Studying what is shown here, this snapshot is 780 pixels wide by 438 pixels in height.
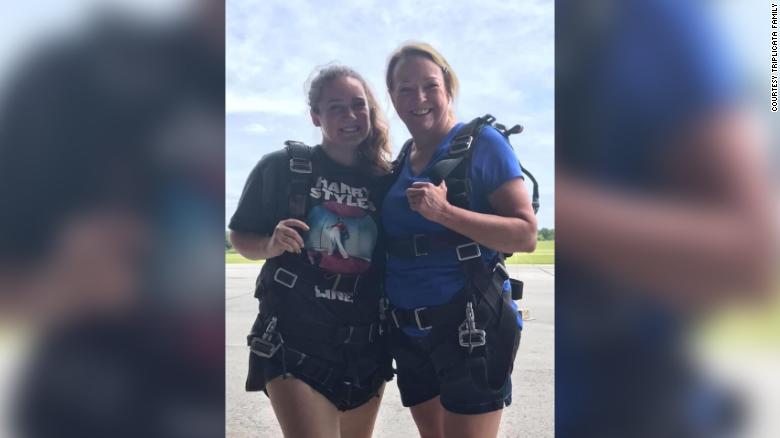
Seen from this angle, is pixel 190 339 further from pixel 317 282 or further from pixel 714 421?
pixel 714 421

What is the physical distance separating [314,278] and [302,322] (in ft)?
0.62

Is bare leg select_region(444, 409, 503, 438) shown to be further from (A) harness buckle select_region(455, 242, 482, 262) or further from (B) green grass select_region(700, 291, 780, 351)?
(B) green grass select_region(700, 291, 780, 351)

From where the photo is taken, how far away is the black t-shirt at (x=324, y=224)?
2.08 m

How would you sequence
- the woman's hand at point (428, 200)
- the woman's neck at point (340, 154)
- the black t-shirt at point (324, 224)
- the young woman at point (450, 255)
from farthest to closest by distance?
the woman's neck at point (340, 154) < the black t-shirt at point (324, 224) < the young woman at point (450, 255) < the woman's hand at point (428, 200)

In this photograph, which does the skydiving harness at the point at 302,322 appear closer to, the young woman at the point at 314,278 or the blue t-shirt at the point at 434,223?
the young woman at the point at 314,278

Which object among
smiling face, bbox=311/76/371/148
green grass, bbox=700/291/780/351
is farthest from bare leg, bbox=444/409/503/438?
smiling face, bbox=311/76/371/148

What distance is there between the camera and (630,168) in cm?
142

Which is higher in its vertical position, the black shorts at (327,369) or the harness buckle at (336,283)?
the harness buckle at (336,283)

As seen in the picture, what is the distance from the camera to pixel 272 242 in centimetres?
204

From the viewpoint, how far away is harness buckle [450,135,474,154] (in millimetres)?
1903

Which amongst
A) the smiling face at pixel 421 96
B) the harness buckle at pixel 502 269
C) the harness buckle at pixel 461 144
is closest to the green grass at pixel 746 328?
the harness buckle at pixel 502 269

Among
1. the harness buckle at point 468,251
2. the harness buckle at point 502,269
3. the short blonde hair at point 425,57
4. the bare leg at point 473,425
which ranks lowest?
the bare leg at point 473,425

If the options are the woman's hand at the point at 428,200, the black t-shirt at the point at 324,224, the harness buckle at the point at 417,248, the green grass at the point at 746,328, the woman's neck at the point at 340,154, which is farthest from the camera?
the woman's neck at the point at 340,154

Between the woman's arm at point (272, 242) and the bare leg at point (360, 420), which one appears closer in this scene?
the woman's arm at point (272, 242)
